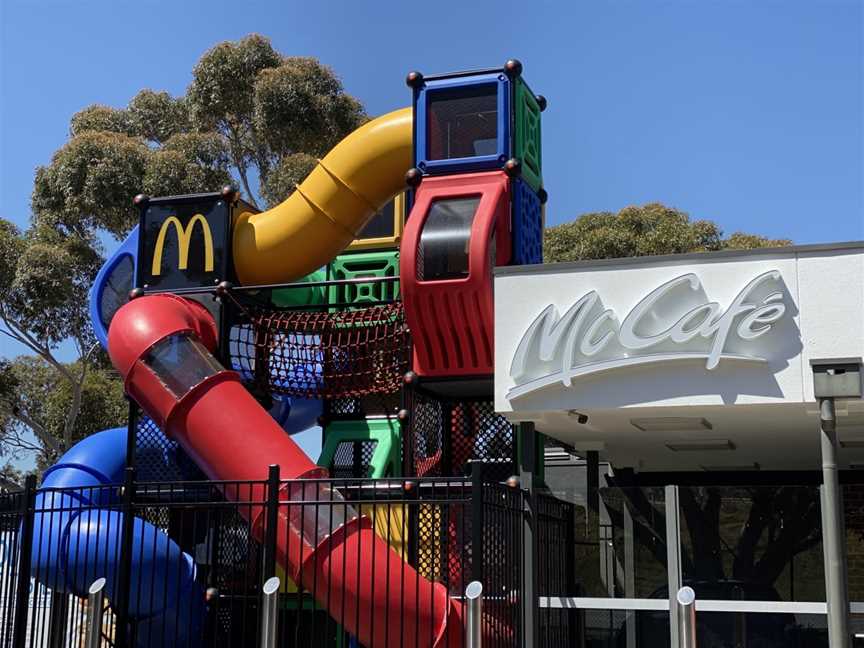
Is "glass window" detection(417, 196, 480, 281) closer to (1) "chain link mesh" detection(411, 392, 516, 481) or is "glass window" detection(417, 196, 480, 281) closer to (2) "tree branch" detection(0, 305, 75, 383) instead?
(1) "chain link mesh" detection(411, 392, 516, 481)

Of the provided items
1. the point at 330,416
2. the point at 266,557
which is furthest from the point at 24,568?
the point at 330,416

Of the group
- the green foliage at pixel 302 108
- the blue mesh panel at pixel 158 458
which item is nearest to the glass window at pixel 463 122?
the blue mesh panel at pixel 158 458

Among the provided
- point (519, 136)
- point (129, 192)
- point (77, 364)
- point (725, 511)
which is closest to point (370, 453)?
point (519, 136)

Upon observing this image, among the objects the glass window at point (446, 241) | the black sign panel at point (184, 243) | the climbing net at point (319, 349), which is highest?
the black sign panel at point (184, 243)

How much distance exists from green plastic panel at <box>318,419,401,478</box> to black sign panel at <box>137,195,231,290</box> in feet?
8.22

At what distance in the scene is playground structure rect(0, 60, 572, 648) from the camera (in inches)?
421

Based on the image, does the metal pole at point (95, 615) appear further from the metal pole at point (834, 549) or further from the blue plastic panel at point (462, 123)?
the metal pole at point (834, 549)

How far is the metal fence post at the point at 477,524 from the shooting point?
31.1ft

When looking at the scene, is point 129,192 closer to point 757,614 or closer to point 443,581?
point 443,581

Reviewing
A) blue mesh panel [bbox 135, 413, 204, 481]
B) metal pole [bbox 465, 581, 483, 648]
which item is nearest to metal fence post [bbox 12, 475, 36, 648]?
blue mesh panel [bbox 135, 413, 204, 481]

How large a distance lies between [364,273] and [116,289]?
3389mm

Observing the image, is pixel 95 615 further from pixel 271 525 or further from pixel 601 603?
pixel 601 603

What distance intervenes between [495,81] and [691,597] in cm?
642

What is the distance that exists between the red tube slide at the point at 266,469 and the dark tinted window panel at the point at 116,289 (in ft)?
5.21
